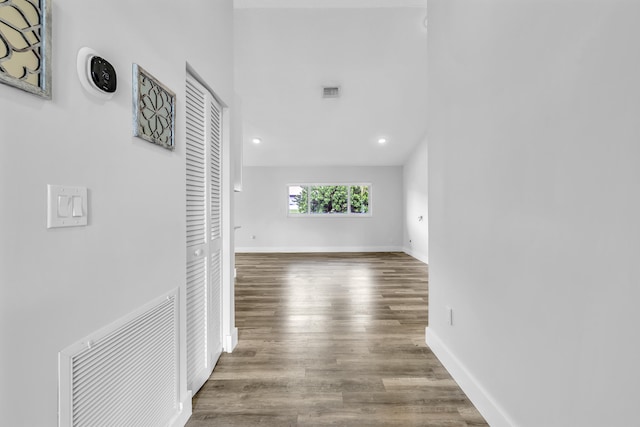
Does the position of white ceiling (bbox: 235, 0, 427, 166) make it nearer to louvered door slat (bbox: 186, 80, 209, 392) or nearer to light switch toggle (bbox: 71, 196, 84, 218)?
louvered door slat (bbox: 186, 80, 209, 392)

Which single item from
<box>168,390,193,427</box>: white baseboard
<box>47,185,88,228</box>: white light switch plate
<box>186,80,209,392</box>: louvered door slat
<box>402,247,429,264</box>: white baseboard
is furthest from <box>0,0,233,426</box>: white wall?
<box>402,247,429,264</box>: white baseboard

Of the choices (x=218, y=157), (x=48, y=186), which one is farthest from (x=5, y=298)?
(x=218, y=157)

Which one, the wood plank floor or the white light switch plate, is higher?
the white light switch plate

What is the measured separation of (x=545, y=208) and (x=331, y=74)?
3.83 m

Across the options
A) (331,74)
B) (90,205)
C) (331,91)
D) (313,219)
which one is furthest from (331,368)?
(313,219)

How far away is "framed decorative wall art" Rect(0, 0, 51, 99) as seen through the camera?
68cm

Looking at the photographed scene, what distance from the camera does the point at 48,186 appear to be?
802mm

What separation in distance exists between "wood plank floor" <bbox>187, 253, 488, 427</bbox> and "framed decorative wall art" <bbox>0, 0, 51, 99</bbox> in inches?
63.8

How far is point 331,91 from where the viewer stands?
15.6 ft

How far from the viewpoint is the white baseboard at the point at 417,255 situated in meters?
6.25

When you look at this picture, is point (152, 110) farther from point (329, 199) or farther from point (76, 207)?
point (329, 199)

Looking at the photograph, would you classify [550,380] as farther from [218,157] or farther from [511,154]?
[218,157]

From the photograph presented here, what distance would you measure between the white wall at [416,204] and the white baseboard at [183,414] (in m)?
5.30

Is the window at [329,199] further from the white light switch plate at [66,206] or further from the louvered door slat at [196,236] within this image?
the white light switch plate at [66,206]
